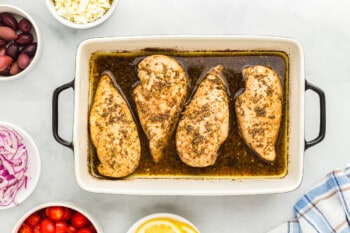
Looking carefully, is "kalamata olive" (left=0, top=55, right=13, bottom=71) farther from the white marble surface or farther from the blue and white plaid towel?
the blue and white plaid towel

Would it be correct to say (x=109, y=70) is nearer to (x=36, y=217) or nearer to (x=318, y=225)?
(x=36, y=217)

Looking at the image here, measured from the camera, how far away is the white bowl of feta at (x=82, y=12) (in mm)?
2518

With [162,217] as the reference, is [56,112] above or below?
above

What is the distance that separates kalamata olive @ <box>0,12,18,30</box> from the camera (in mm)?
2541

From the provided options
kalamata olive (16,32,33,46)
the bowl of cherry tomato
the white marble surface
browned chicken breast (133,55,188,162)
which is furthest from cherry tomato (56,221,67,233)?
kalamata olive (16,32,33,46)

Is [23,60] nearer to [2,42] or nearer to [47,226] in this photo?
[2,42]

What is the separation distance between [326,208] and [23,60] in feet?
4.46

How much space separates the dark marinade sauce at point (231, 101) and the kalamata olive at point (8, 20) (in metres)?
0.35

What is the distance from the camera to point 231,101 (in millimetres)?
2510

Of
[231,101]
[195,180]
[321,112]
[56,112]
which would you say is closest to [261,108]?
[231,101]

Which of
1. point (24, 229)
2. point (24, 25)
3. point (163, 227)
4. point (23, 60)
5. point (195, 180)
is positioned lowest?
point (24, 229)

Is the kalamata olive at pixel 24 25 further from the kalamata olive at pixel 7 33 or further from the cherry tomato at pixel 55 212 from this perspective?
the cherry tomato at pixel 55 212

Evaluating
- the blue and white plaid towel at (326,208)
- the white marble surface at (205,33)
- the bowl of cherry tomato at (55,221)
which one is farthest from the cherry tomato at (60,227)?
the blue and white plaid towel at (326,208)

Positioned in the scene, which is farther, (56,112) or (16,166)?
(16,166)
